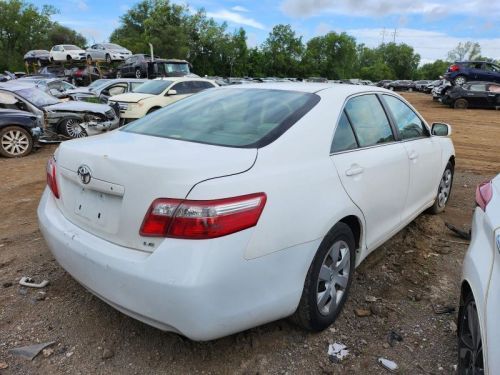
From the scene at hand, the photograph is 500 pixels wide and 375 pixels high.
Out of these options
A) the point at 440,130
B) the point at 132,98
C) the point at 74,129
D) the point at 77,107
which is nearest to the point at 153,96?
the point at 132,98

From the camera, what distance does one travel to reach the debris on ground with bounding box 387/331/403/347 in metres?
2.81

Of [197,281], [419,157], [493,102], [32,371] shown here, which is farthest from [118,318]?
[493,102]

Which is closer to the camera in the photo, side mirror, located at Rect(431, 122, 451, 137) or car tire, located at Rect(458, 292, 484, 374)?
car tire, located at Rect(458, 292, 484, 374)

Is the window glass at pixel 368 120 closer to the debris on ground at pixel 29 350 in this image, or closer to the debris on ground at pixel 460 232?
the debris on ground at pixel 460 232

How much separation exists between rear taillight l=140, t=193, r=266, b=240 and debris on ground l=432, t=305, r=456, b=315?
6.10 ft

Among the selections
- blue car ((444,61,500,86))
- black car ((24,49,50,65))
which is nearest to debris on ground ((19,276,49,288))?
blue car ((444,61,500,86))

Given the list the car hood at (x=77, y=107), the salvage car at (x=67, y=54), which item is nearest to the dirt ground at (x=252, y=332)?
the car hood at (x=77, y=107)

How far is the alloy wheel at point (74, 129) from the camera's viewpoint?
10.3 metres

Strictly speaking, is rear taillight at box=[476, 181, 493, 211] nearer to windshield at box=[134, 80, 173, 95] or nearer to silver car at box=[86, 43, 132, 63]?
windshield at box=[134, 80, 173, 95]

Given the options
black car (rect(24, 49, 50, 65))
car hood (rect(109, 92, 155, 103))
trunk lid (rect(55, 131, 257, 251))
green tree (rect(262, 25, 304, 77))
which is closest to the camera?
trunk lid (rect(55, 131, 257, 251))

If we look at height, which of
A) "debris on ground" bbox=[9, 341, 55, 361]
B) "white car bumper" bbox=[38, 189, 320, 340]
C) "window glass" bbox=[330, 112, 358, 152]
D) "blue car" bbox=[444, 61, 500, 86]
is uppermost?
"blue car" bbox=[444, 61, 500, 86]

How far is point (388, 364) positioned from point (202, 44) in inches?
2799

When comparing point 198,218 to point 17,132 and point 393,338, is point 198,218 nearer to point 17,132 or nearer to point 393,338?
point 393,338

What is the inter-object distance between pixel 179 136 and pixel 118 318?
1312mm
